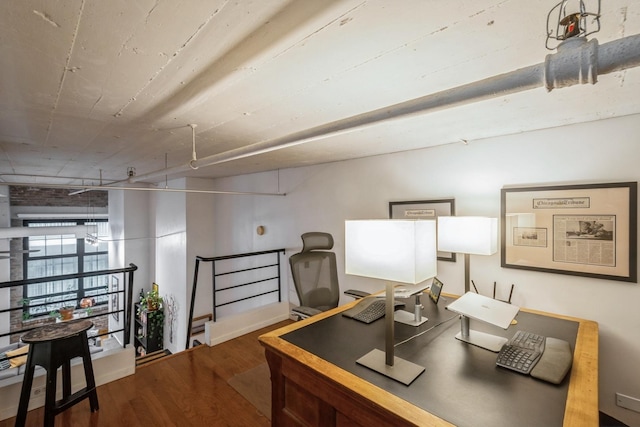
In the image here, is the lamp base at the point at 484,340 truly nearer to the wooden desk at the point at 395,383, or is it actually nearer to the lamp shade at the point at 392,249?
the wooden desk at the point at 395,383

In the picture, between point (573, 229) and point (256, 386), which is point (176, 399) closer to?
point (256, 386)

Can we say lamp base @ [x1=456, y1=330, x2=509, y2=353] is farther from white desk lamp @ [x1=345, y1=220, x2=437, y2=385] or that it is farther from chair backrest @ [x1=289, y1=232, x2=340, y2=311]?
chair backrest @ [x1=289, y1=232, x2=340, y2=311]

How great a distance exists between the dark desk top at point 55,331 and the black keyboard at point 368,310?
6.51ft

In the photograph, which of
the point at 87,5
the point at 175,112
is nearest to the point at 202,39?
the point at 87,5

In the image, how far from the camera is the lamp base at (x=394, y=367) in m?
1.31

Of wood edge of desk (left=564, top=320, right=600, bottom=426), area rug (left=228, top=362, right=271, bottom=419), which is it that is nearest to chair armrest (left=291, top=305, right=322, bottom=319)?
area rug (left=228, top=362, right=271, bottom=419)

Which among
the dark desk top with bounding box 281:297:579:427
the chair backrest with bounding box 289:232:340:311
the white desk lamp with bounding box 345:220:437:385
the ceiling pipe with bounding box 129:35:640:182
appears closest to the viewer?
the ceiling pipe with bounding box 129:35:640:182

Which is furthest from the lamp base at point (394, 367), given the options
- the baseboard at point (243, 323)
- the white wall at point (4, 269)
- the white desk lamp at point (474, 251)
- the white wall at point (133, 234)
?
the white wall at point (4, 269)

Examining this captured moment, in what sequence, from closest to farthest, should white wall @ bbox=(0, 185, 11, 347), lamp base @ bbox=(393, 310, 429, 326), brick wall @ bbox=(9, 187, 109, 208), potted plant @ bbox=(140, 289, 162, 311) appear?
lamp base @ bbox=(393, 310, 429, 326) < white wall @ bbox=(0, 185, 11, 347) < potted plant @ bbox=(140, 289, 162, 311) < brick wall @ bbox=(9, 187, 109, 208)

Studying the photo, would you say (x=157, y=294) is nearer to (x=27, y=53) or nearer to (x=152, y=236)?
(x=152, y=236)

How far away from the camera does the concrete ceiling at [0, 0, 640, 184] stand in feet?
3.20

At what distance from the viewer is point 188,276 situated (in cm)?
543

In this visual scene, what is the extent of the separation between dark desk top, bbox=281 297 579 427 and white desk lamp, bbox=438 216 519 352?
0.11 metres

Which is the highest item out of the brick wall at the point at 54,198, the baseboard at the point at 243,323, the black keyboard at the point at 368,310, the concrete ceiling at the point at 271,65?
the concrete ceiling at the point at 271,65
